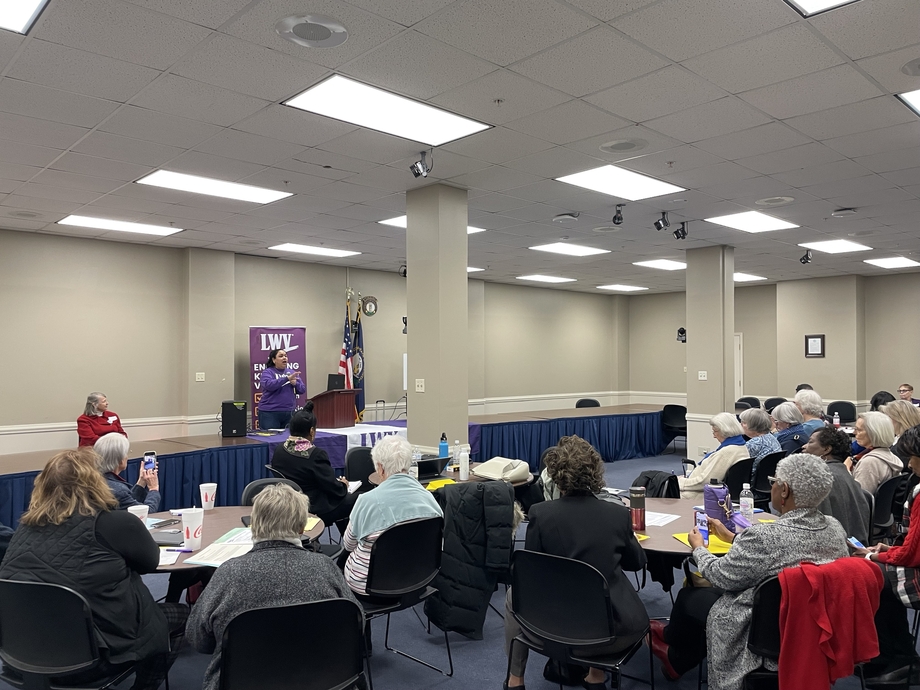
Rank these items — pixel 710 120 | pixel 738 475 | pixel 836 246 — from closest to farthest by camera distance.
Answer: pixel 710 120
pixel 738 475
pixel 836 246

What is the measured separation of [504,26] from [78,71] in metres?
2.31

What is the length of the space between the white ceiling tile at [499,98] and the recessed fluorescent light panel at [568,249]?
468cm

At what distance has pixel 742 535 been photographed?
7.98 feet

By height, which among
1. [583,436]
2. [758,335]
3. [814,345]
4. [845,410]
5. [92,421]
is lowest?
[583,436]

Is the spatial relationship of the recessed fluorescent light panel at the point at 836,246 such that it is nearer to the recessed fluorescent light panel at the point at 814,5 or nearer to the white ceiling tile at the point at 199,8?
the recessed fluorescent light panel at the point at 814,5

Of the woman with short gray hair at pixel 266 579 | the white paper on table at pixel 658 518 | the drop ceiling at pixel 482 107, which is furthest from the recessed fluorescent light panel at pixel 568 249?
the woman with short gray hair at pixel 266 579

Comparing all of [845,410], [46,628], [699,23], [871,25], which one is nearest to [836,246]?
[845,410]

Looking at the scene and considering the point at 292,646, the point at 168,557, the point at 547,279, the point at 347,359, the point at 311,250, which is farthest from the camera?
the point at 547,279

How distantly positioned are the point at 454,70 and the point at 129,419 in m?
6.92

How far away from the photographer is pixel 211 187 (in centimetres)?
586

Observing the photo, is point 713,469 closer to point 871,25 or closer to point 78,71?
point 871,25

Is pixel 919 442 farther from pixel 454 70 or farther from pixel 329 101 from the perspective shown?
pixel 329 101

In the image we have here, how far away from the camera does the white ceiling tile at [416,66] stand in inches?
130

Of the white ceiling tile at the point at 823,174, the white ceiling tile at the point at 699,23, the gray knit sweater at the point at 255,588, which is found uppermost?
the white ceiling tile at the point at 699,23
